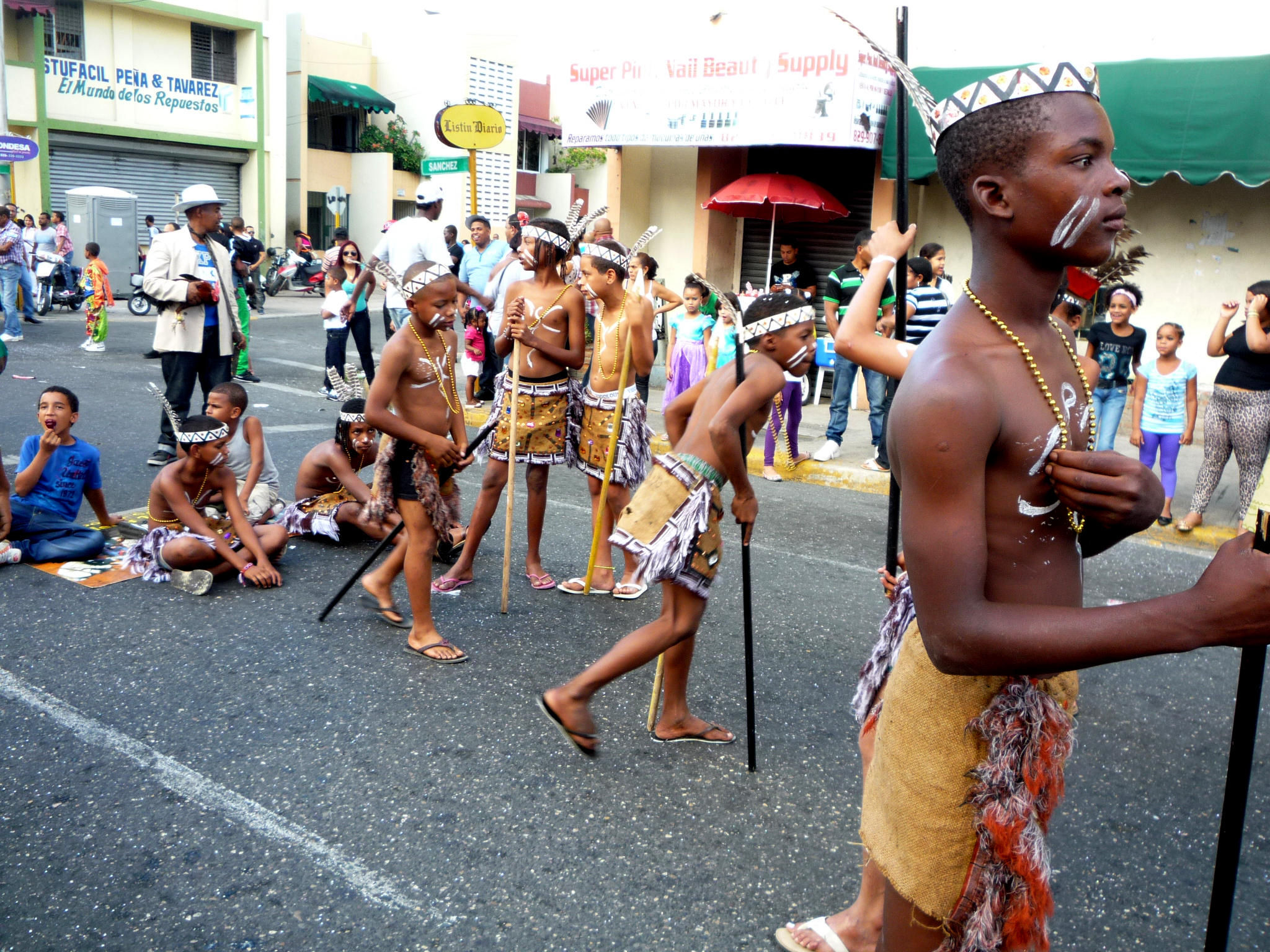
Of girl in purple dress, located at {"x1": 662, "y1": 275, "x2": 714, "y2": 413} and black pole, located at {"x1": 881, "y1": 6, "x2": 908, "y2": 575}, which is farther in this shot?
girl in purple dress, located at {"x1": 662, "y1": 275, "x2": 714, "y2": 413}

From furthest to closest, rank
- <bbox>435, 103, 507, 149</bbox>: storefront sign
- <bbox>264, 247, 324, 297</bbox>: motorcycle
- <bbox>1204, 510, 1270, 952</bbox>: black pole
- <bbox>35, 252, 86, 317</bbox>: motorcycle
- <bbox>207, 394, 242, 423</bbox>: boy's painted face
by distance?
<bbox>264, 247, 324, 297</bbox>: motorcycle < <bbox>35, 252, 86, 317</bbox>: motorcycle < <bbox>435, 103, 507, 149</bbox>: storefront sign < <bbox>207, 394, 242, 423</bbox>: boy's painted face < <bbox>1204, 510, 1270, 952</bbox>: black pole

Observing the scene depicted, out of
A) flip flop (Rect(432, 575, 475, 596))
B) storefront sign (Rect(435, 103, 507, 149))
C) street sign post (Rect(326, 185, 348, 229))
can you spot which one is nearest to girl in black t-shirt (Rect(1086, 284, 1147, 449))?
flip flop (Rect(432, 575, 475, 596))

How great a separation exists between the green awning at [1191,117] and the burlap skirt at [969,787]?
9.24 metres

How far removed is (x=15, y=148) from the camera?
15.1m

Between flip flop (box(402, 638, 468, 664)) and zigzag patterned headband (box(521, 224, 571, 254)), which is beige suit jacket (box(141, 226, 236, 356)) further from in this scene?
flip flop (box(402, 638, 468, 664))

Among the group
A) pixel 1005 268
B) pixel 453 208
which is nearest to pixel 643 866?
pixel 1005 268

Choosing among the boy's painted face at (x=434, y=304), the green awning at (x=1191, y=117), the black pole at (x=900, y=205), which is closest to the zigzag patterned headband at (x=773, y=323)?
the black pole at (x=900, y=205)

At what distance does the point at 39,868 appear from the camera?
3164mm

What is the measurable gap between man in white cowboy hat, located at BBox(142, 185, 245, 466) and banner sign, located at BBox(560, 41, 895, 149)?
631 cm

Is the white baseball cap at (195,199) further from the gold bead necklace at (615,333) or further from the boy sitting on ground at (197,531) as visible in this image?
the gold bead necklace at (615,333)

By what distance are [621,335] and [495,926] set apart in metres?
3.53

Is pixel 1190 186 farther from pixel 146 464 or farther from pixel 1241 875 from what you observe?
pixel 146 464

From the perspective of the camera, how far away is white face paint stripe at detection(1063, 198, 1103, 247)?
1.66 metres

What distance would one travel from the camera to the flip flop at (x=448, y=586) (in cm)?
588
